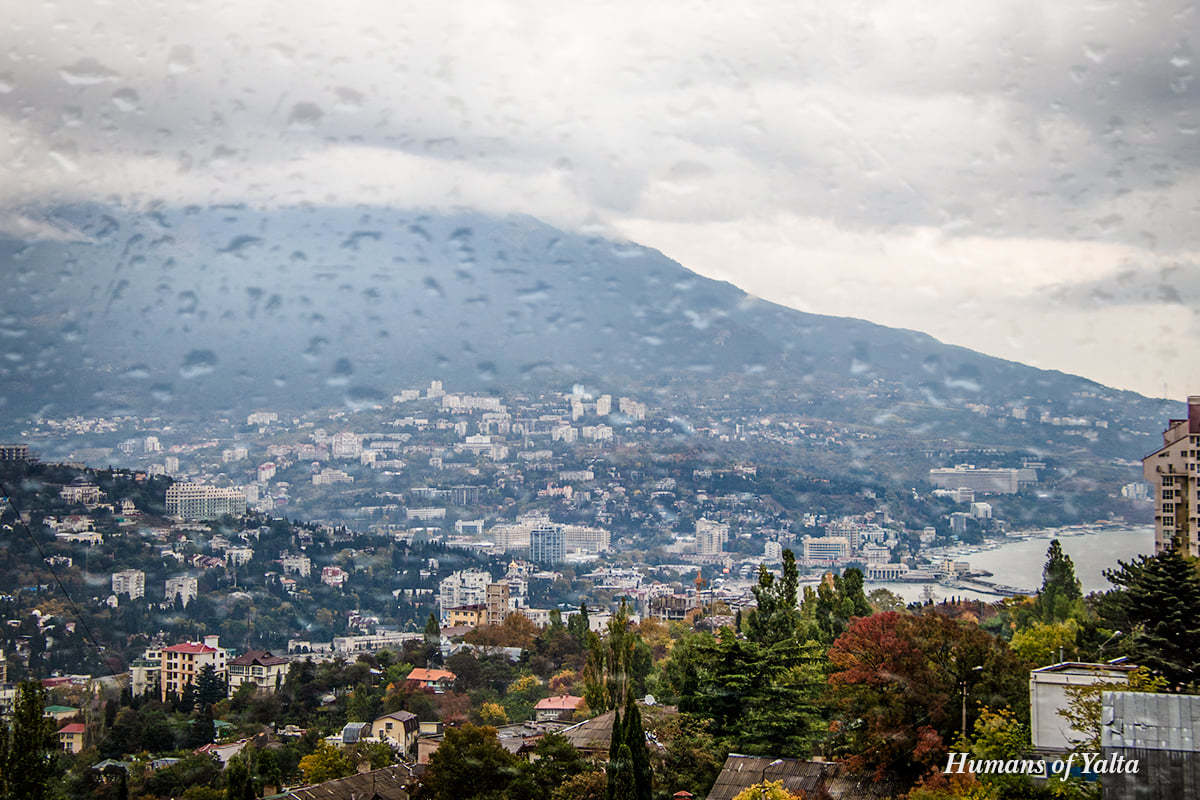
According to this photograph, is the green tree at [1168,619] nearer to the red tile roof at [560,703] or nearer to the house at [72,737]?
the red tile roof at [560,703]

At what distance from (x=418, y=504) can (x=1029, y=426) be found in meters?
45.0

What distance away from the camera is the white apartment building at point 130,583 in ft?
127

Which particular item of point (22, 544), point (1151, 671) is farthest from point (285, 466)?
point (1151, 671)

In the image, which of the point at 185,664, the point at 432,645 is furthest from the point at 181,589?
the point at 432,645

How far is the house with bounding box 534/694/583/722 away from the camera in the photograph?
60.8 feet

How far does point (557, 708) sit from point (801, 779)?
993 centimetres

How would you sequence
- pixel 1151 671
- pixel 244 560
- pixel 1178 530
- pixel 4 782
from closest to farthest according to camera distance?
pixel 1151 671 → pixel 4 782 → pixel 1178 530 → pixel 244 560

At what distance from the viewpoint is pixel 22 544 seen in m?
37.5

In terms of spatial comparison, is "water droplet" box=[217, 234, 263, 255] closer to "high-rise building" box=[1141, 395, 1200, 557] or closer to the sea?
the sea

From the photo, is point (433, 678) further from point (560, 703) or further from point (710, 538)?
point (710, 538)

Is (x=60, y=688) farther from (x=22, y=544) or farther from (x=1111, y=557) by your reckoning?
Result: (x=1111, y=557)

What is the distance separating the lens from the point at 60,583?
35.4 metres

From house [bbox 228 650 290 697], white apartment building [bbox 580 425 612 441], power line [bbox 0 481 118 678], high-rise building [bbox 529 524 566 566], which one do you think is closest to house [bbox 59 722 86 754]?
house [bbox 228 650 290 697]

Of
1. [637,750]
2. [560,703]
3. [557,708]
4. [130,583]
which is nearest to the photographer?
[637,750]
